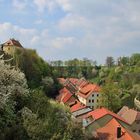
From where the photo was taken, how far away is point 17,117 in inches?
867

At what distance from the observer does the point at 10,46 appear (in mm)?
55125

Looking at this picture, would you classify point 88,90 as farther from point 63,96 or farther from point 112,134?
point 112,134

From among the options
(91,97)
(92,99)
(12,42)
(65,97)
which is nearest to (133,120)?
(65,97)

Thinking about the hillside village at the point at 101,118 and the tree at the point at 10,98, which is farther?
the hillside village at the point at 101,118

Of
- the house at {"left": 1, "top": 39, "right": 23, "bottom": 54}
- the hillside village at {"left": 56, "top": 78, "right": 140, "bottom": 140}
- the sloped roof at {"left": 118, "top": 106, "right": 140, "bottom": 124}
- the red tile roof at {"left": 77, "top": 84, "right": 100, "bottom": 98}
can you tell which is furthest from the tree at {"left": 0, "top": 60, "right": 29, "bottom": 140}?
the red tile roof at {"left": 77, "top": 84, "right": 100, "bottom": 98}

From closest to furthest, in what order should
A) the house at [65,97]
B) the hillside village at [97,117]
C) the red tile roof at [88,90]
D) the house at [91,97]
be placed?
the hillside village at [97,117]
the house at [65,97]
the house at [91,97]
the red tile roof at [88,90]

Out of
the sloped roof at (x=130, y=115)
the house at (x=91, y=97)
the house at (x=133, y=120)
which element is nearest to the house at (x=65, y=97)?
the house at (x=91, y=97)

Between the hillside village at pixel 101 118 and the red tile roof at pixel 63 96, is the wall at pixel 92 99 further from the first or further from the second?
the red tile roof at pixel 63 96

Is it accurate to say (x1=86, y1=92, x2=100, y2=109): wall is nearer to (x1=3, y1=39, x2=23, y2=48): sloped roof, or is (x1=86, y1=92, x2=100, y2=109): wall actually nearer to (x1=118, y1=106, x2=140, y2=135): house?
(x1=118, y1=106, x2=140, y2=135): house

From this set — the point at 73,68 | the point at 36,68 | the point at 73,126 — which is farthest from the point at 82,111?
the point at 73,68

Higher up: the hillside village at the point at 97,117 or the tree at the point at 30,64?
the tree at the point at 30,64

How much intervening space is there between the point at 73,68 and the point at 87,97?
187 ft

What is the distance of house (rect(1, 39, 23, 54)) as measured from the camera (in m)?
53.5

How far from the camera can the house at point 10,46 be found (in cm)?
5347
